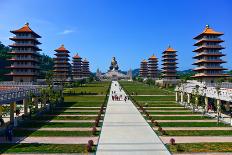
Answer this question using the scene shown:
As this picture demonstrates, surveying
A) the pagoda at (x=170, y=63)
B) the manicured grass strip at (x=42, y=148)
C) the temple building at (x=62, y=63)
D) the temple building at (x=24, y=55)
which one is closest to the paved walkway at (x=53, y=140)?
the manicured grass strip at (x=42, y=148)

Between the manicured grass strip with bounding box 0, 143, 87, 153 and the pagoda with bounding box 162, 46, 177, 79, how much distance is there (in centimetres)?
11355

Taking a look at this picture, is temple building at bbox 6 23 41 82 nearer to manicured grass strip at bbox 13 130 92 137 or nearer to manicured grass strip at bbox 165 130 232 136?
manicured grass strip at bbox 13 130 92 137

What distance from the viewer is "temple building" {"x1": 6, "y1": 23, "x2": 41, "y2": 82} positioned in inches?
3526

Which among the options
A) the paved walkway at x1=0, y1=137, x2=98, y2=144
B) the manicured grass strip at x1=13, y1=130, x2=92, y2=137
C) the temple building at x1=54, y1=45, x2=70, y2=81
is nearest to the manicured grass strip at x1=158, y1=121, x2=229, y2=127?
the manicured grass strip at x1=13, y1=130, x2=92, y2=137

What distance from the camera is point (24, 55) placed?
90.4 meters

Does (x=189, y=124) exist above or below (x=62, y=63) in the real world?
below

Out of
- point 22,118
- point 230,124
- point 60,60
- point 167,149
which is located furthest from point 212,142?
point 60,60

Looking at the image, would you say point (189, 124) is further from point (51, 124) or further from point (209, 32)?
point (209, 32)

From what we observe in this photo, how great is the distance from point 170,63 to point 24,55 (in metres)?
69.9

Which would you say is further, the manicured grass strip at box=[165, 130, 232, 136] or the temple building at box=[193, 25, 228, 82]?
the temple building at box=[193, 25, 228, 82]

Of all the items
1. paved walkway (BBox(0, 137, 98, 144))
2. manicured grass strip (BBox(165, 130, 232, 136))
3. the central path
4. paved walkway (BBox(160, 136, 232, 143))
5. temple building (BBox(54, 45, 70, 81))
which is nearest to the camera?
the central path

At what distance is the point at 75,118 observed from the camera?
173ft

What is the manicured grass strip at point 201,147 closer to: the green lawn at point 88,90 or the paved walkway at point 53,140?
the paved walkway at point 53,140

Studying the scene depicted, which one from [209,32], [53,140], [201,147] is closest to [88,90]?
[209,32]
